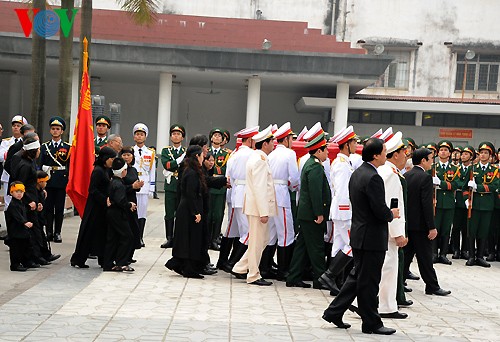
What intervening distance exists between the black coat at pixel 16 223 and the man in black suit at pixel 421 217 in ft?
15.9

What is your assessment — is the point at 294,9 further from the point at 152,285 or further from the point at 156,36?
the point at 152,285

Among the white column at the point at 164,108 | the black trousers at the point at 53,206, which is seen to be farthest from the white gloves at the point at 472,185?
the white column at the point at 164,108

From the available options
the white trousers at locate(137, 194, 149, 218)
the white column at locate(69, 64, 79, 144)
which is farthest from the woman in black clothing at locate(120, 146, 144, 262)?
the white column at locate(69, 64, 79, 144)

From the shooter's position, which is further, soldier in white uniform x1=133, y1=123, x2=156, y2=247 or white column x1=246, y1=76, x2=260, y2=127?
white column x1=246, y1=76, x2=260, y2=127

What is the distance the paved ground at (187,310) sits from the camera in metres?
7.32

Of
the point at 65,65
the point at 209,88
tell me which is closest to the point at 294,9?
the point at 209,88

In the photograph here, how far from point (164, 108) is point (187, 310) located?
20790 mm

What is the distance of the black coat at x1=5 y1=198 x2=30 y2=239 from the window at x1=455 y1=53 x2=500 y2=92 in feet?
95.7

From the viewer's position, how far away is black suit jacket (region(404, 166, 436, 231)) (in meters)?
10.3

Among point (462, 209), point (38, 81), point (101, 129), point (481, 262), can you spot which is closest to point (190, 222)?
point (101, 129)

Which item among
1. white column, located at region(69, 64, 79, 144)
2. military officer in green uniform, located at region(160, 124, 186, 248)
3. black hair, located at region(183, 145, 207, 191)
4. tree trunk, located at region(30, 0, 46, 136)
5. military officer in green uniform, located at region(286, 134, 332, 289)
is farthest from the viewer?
white column, located at region(69, 64, 79, 144)

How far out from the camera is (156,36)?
2861cm

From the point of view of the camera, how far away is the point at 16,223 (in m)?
10.5

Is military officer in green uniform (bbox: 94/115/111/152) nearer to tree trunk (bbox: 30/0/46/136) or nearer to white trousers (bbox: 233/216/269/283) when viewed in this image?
white trousers (bbox: 233/216/269/283)
